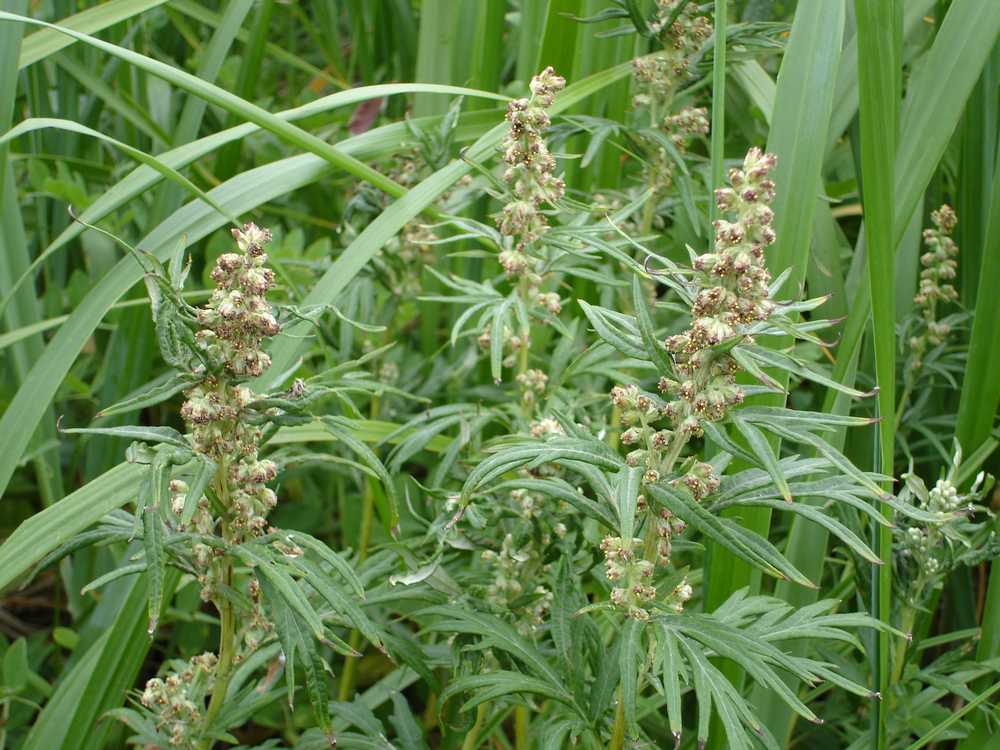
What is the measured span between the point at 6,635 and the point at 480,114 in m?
1.75

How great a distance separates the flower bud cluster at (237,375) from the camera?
4.49 feet

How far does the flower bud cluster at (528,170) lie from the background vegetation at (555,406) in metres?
0.04

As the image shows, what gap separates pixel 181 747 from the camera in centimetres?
166

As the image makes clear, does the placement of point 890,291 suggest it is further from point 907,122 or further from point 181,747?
point 181,747

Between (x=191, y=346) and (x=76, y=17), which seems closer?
(x=191, y=346)

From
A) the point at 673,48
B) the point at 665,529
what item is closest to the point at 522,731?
the point at 665,529

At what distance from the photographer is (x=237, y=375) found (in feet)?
4.65

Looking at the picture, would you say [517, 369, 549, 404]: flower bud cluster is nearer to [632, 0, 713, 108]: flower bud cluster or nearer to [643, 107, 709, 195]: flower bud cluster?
[643, 107, 709, 195]: flower bud cluster

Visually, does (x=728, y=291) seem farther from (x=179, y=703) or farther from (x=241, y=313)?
(x=179, y=703)

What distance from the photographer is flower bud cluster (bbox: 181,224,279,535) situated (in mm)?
1369

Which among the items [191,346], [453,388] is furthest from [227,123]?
[191,346]

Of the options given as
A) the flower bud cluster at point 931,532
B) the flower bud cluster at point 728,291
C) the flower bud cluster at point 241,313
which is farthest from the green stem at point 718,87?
the flower bud cluster at point 241,313

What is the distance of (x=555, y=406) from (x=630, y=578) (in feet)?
1.71

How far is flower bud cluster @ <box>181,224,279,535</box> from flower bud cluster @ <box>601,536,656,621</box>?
45 cm
